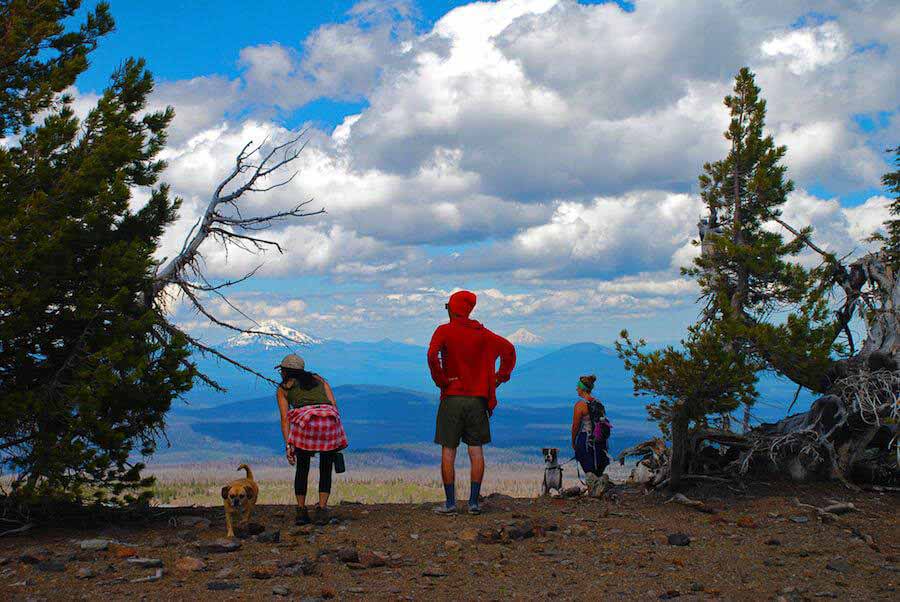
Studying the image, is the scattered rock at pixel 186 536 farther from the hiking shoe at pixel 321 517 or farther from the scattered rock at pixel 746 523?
the scattered rock at pixel 746 523

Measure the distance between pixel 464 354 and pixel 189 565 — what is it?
14.6 ft

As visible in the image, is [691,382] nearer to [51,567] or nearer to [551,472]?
[551,472]

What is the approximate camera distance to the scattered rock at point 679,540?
948cm

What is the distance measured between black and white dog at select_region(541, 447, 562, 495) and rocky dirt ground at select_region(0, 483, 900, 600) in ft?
6.80

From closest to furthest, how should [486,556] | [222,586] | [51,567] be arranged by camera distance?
[222,586] < [51,567] < [486,556]

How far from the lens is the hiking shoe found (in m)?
10.6

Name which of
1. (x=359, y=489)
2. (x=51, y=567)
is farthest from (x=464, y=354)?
(x=359, y=489)

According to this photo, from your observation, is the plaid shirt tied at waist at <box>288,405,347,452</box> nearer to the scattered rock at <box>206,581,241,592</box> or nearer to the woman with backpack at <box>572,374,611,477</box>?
the scattered rock at <box>206,581,241,592</box>

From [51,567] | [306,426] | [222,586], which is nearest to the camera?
[222,586]

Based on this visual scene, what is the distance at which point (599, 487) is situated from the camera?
13188 mm

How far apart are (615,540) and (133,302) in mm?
7453

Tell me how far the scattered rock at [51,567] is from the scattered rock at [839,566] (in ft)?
27.0

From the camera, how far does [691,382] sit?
1173 cm

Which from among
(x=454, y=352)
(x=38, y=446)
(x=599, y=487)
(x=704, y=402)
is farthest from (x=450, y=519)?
(x=38, y=446)
